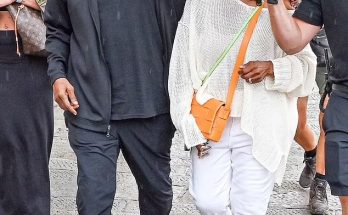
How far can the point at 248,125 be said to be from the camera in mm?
4176

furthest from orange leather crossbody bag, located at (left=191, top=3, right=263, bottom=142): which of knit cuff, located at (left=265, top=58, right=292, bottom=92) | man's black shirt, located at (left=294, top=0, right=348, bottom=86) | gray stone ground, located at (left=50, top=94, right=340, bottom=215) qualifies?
gray stone ground, located at (left=50, top=94, right=340, bottom=215)

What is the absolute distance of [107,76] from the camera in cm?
431

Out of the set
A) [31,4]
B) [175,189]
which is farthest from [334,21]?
[175,189]

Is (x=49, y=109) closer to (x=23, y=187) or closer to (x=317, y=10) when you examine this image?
(x=23, y=187)

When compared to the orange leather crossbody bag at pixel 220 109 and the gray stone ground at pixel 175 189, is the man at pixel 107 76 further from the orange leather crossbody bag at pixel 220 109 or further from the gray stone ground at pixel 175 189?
the gray stone ground at pixel 175 189

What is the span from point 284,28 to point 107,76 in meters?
1.01

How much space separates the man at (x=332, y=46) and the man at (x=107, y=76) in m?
0.73

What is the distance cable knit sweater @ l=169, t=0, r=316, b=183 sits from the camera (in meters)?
4.18

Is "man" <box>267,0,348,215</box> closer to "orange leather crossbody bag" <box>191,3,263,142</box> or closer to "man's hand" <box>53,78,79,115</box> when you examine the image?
"orange leather crossbody bag" <box>191,3,263,142</box>

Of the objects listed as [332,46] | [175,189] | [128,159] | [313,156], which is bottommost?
[175,189]

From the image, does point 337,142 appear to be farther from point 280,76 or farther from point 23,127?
point 23,127

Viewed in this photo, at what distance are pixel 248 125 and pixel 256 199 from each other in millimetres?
405

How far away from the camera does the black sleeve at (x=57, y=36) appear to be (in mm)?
4379

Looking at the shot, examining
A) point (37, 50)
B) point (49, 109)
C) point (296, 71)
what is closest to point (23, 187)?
point (49, 109)
